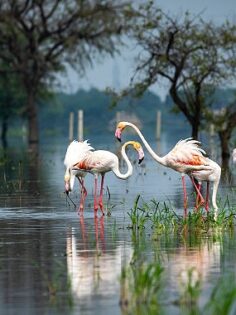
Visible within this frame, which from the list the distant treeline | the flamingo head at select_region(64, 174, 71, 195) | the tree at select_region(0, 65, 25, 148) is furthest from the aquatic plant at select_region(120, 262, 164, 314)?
the distant treeline

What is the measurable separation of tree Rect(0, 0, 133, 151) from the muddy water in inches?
1495

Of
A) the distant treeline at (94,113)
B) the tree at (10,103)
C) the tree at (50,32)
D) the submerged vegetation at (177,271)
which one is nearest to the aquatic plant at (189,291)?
the submerged vegetation at (177,271)

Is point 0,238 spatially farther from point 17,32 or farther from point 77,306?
point 17,32

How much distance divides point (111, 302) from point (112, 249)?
12.1ft

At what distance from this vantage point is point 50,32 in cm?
6044

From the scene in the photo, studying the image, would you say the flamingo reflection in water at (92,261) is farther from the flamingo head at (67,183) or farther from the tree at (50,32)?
the tree at (50,32)

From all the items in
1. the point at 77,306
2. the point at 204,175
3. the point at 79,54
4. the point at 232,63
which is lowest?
the point at 77,306

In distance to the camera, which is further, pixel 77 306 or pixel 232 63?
pixel 232 63

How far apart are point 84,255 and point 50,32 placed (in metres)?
47.7

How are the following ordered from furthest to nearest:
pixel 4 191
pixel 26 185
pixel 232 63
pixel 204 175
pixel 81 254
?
pixel 232 63 < pixel 26 185 < pixel 4 191 < pixel 204 175 < pixel 81 254

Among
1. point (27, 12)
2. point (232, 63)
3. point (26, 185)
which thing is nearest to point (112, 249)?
point (26, 185)

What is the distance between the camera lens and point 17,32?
62.6 m

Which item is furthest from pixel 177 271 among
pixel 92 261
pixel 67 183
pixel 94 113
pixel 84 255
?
pixel 94 113

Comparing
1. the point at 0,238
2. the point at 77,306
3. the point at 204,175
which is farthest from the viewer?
the point at 204,175
